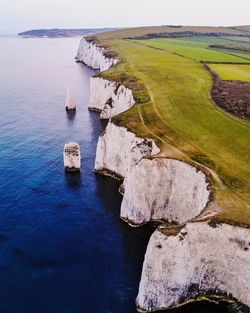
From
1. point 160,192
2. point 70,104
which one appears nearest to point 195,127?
point 160,192

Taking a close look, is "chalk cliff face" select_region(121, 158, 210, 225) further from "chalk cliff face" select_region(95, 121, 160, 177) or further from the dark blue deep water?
"chalk cliff face" select_region(95, 121, 160, 177)

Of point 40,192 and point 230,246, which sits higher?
point 230,246

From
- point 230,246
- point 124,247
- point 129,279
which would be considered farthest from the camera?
point 124,247

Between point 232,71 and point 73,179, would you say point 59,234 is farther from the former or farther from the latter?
point 232,71

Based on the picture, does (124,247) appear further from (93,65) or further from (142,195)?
(93,65)

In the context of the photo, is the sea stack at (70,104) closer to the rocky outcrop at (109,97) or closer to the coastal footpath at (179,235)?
the rocky outcrop at (109,97)

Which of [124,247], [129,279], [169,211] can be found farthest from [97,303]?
[169,211]
